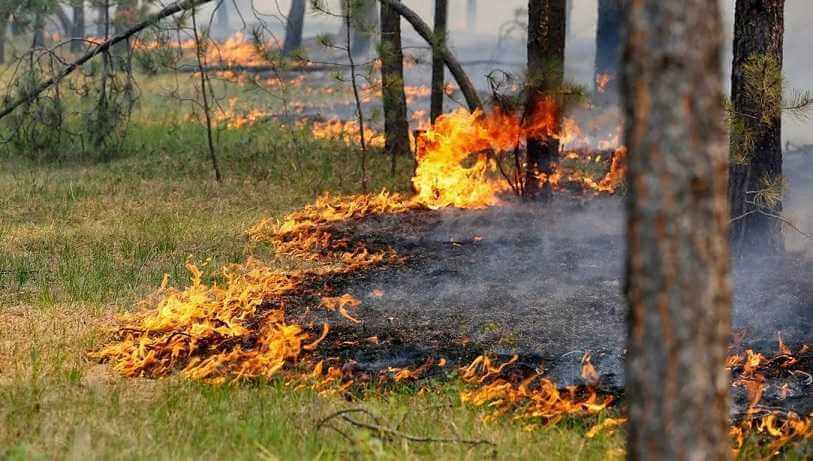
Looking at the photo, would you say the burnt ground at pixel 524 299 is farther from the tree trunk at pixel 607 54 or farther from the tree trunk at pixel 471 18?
the tree trunk at pixel 471 18

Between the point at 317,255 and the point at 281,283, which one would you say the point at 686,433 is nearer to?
the point at 281,283

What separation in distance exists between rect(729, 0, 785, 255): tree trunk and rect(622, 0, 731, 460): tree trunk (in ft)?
14.9

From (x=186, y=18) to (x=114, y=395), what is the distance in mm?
7423

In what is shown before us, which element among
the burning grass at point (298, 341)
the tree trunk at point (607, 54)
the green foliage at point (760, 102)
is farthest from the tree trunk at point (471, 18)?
the green foliage at point (760, 102)

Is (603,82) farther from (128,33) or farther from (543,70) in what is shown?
(128,33)

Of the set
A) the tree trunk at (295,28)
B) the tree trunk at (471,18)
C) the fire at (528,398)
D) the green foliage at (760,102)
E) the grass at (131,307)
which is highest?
the tree trunk at (471,18)

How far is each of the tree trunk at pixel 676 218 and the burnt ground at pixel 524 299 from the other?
2.54 metres

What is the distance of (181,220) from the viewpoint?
31.9 feet

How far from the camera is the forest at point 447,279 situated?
261 cm

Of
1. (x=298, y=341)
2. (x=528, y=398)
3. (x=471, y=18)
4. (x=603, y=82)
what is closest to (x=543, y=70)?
(x=298, y=341)

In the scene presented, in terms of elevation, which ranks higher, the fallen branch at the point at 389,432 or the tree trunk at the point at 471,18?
the tree trunk at the point at 471,18

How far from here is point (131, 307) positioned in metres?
6.69

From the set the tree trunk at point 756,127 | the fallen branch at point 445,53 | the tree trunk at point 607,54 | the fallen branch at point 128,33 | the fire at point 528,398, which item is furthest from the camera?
the tree trunk at point 607,54

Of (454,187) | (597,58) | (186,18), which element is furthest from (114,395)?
(597,58)
